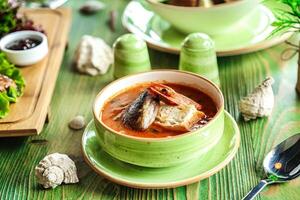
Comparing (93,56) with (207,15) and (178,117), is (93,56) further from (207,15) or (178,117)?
(178,117)

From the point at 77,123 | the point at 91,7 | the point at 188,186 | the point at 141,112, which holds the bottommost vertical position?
the point at 91,7

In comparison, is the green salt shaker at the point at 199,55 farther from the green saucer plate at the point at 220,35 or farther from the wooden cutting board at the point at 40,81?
the wooden cutting board at the point at 40,81

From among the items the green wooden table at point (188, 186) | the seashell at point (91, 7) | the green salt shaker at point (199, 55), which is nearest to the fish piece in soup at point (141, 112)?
the green wooden table at point (188, 186)

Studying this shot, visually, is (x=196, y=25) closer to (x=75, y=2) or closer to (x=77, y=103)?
(x=77, y=103)

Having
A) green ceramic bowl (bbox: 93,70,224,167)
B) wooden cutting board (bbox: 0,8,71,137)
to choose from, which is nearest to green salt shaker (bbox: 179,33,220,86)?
green ceramic bowl (bbox: 93,70,224,167)

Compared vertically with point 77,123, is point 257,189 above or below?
above

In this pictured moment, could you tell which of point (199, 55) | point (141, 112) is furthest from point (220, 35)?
point (141, 112)

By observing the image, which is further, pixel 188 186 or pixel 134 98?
pixel 134 98
